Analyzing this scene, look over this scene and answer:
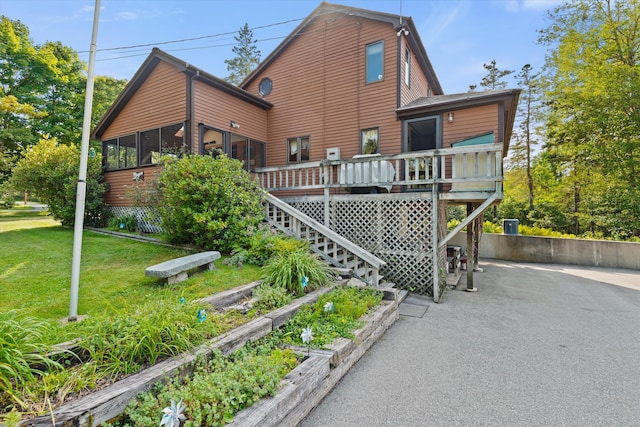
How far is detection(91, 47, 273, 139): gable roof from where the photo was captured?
328 inches

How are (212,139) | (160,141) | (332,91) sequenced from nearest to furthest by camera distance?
(160,141)
(212,139)
(332,91)

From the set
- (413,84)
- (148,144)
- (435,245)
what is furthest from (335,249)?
(148,144)

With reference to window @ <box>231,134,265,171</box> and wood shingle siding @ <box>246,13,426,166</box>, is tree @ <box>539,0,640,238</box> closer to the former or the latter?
wood shingle siding @ <box>246,13,426,166</box>

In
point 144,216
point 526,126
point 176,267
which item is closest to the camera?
point 176,267

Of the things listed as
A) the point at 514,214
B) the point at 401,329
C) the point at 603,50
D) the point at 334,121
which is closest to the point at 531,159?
the point at 514,214

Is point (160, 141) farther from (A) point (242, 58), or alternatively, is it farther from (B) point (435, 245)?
(A) point (242, 58)

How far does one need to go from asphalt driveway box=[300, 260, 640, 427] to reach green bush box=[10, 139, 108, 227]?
10212 mm

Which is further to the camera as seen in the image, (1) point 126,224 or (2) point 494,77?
(2) point 494,77

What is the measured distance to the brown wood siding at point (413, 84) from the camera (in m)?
9.53

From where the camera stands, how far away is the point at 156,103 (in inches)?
364

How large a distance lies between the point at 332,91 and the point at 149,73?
6.01m

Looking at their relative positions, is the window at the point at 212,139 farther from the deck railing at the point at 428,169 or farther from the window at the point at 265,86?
the window at the point at 265,86

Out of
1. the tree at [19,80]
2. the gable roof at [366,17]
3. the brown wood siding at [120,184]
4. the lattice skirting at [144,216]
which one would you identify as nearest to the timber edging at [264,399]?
the lattice skirting at [144,216]

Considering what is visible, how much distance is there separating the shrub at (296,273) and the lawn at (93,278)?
1.13 ft
